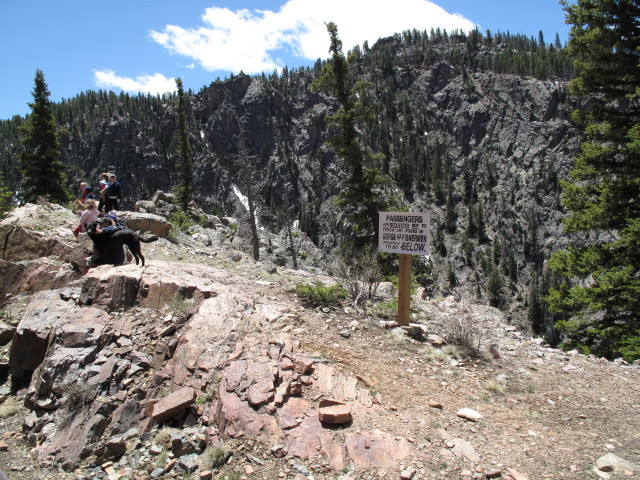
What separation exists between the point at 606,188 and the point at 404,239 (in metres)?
7.12

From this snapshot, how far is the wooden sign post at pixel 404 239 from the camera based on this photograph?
6.86m

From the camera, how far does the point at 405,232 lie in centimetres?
701

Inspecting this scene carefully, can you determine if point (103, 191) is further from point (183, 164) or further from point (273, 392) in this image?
point (183, 164)

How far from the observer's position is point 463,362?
612cm

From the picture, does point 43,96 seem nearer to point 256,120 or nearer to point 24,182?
point 24,182

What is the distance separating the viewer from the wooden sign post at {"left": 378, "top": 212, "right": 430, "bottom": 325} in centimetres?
686

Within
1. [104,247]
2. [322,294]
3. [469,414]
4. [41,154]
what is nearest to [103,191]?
[104,247]

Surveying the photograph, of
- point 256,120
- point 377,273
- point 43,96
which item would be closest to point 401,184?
point 256,120

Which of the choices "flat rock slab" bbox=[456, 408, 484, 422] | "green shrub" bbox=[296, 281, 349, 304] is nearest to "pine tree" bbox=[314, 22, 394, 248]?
"green shrub" bbox=[296, 281, 349, 304]

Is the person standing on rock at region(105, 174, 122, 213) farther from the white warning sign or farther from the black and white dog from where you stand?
the white warning sign

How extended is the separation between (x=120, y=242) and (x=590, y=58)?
13.3m

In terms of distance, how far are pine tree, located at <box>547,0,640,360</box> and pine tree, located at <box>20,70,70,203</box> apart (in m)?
→ 25.4

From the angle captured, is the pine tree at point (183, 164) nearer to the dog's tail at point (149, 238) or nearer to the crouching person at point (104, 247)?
the dog's tail at point (149, 238)

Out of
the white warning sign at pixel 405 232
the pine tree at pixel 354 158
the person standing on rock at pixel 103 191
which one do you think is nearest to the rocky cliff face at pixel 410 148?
the pine tree at pixel 354 158
